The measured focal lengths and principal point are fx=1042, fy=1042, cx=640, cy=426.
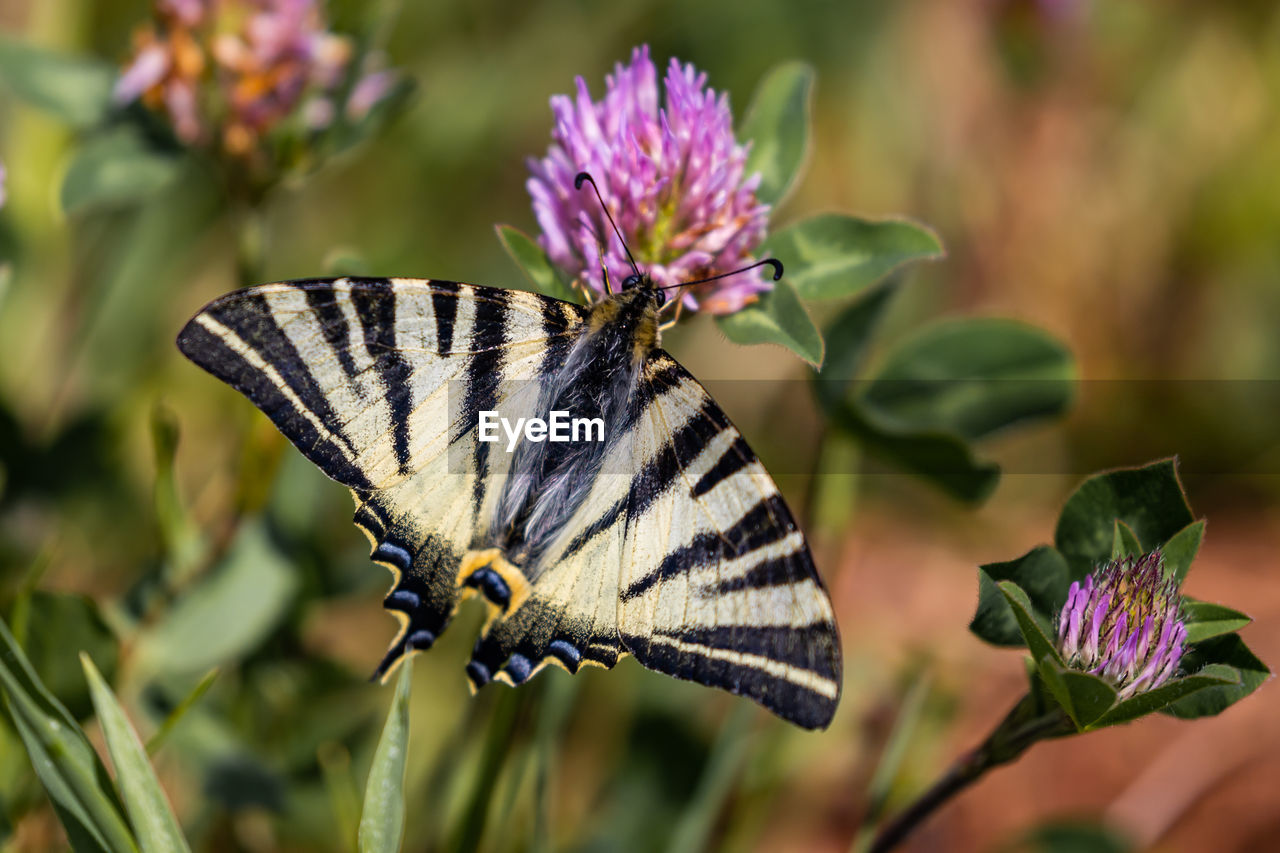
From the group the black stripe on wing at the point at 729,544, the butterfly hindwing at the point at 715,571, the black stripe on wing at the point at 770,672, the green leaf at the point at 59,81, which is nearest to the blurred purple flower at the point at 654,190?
the butterfly hindwing at the point at 715,571

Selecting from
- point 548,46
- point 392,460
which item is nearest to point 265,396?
point 392,460

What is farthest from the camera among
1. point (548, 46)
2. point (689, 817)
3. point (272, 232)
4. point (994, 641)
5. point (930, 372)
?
point (548, 46)

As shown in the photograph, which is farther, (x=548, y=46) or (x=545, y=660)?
(x=548, y=46)

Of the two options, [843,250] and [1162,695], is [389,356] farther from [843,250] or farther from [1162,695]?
[1162,695]

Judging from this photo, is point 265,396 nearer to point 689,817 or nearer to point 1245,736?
point 689,817
